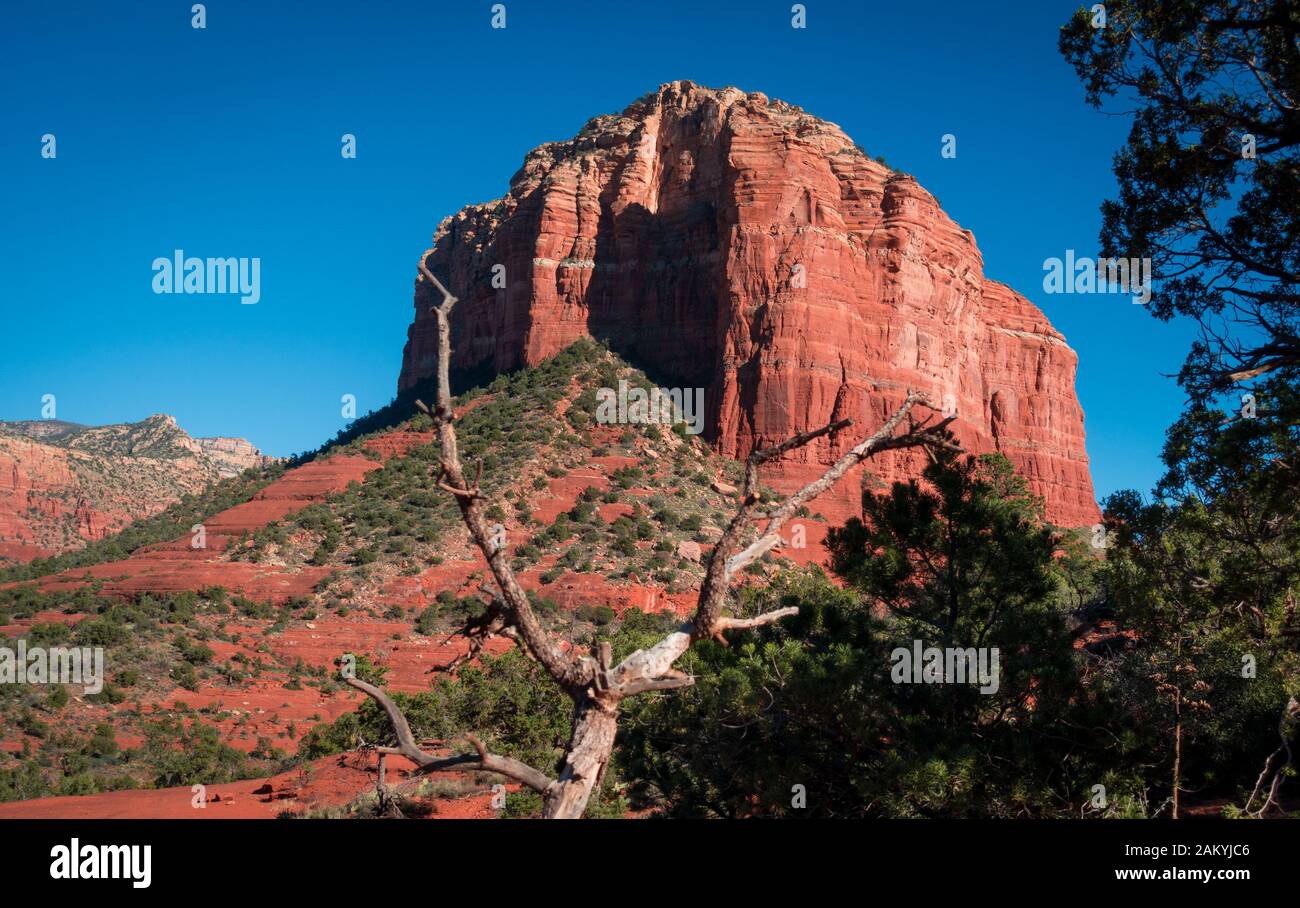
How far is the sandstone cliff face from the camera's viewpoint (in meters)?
69.7

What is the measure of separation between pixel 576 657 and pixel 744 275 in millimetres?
65569

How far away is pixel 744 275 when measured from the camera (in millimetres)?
70438

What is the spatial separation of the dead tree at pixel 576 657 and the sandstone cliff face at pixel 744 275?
191 ft

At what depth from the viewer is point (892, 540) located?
1395 cm

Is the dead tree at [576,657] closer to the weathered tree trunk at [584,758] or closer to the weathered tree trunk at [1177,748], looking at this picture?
the weathered tree trunk at [584,758]

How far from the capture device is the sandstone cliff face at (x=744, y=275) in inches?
2744

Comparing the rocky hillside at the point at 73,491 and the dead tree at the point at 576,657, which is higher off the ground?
the rocky hillside at the point at 73,491

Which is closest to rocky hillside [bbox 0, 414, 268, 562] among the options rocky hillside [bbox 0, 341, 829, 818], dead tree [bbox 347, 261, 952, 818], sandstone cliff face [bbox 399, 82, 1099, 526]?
rocky hillside [bbox 0, 341, 829, 818]

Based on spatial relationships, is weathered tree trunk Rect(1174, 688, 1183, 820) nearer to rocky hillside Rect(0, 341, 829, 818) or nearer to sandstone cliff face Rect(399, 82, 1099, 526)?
rocky hillside Rect(0, 341, 829, 818)

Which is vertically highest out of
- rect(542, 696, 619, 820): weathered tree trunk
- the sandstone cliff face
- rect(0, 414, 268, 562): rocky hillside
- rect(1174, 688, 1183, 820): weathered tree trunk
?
the sandstone cliff face

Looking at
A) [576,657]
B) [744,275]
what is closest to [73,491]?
[744,275]

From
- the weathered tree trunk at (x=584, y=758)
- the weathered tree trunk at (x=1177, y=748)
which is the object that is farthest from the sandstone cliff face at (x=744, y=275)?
the weathered tree trunk at (x=584, y=758)

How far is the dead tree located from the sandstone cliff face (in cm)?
5808
